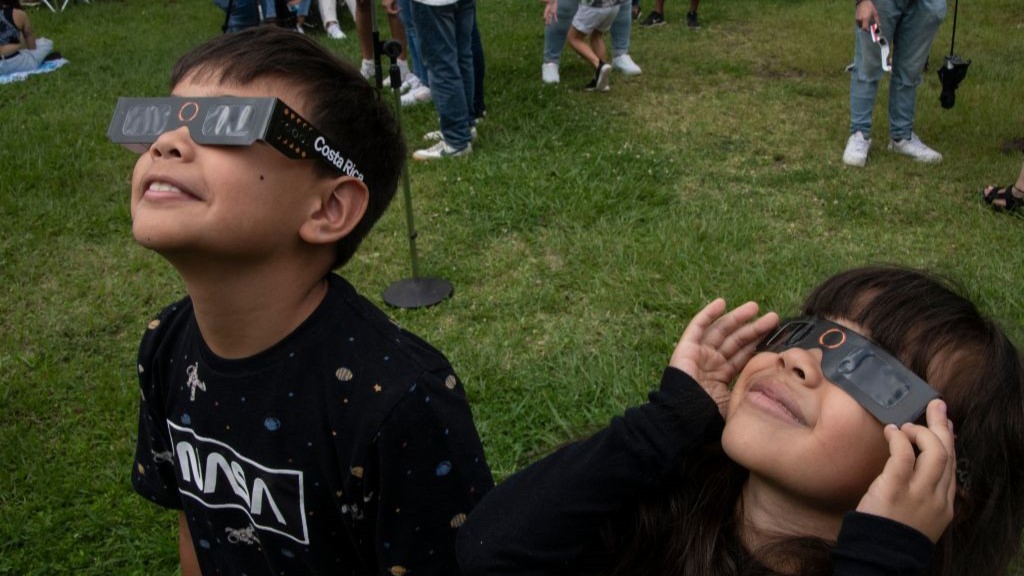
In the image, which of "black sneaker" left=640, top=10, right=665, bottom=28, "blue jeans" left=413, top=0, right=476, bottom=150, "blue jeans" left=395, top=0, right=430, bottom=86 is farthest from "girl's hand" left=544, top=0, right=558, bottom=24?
"black sneaker" left=640, top=10, right=665, bottom=28

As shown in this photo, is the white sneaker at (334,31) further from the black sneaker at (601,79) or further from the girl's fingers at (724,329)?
the girl's fingers at (724,329)

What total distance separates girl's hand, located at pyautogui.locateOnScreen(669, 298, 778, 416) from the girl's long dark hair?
9cm

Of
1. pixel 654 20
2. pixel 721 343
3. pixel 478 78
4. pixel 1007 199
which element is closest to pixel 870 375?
pixel 721 343

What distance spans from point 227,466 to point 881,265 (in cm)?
118

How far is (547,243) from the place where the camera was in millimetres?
4461

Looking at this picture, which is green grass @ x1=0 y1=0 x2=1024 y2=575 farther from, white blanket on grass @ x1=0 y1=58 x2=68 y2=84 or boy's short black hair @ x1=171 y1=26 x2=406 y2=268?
boy's short black hair @ x1=171 y1=26 x2=406 y2=268

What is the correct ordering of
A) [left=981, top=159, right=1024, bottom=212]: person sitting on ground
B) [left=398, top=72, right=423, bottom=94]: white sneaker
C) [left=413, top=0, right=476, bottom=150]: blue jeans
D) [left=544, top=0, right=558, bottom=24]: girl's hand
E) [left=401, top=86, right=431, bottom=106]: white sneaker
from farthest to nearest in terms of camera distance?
[left=398, top=72, right=423, bottom=94]: white sneaker < [left=544, top=0, right=558, bottom=24]: girl's hand < [left=401, top=86, right=431, bottom=106]: white sneaker < [left=413, top=0, right=476, bottom=150]: blue jeans < [left=981, top=159, right=1024, bottom=212]: person sitting on ground

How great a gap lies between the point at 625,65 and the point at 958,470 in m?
6.98

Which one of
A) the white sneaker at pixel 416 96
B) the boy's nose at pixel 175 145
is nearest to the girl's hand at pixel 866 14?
the white sneaker at pixel 416 96

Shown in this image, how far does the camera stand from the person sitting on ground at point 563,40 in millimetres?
7227

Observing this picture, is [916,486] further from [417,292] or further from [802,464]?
[417,292]

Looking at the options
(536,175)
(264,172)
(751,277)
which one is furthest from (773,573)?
(536,175)

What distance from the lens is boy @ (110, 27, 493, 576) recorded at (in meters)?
1.38

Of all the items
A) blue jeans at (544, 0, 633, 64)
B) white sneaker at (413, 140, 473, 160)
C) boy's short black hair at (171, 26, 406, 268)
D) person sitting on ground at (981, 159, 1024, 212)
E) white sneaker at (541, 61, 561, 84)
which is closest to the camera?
boy's short black hair at (171, 26, 406, 268)
